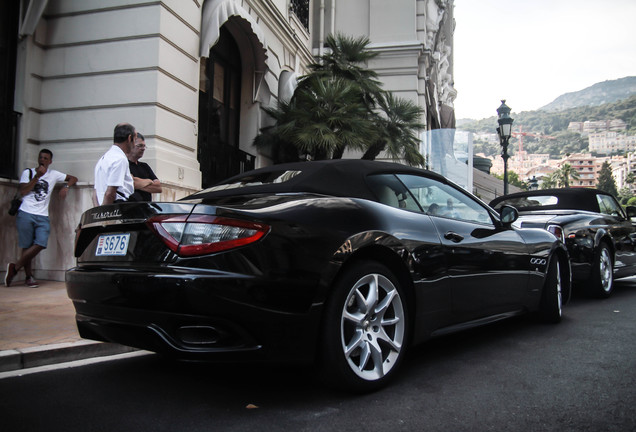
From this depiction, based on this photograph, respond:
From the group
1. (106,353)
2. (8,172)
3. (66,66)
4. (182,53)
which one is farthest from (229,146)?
(106,353)

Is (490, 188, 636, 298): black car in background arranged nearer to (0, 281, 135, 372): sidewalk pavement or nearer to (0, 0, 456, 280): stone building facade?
(0, 281, 135, 372): sidewalk pavement

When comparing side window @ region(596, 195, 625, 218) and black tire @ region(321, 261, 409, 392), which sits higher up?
side window @ region(596, 195, 625, 218)

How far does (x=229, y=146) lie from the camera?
11.6 metres

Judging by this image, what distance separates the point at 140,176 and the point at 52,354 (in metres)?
2.33

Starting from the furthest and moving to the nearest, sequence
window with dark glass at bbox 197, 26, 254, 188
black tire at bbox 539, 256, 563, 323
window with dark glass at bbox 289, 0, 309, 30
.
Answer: window with dark glass at bbox 289, 0, 309, 30 → window with dark glass at bbox 197, 26, 254, 188 → black tire at bbox 539, 256, 563, 323

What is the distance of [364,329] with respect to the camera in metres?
2.87

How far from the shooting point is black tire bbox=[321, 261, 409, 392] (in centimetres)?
269

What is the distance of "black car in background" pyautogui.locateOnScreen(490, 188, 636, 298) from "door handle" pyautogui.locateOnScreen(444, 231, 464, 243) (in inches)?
108

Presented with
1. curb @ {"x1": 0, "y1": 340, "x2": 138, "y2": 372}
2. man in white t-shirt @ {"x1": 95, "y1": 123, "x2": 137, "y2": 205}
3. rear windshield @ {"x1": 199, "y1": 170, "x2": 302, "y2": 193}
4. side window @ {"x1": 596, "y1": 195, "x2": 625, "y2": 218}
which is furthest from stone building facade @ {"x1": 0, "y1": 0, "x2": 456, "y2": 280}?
side window @ {"x1": 596, "y1": 195, "x2": 625, "y2": 218}

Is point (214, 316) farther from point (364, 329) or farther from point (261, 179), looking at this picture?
point (261, 179)

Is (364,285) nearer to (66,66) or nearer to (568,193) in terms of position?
(568,193)

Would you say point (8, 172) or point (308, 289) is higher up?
point (8, 172)

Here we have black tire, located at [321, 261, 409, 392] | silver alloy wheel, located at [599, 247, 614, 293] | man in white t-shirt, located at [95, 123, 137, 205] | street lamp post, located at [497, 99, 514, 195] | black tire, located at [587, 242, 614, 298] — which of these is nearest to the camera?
black tire, located at [321, 261, 409, 392]

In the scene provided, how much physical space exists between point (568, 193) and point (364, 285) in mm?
6028
